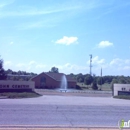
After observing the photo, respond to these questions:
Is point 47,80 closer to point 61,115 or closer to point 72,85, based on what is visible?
point 72,85

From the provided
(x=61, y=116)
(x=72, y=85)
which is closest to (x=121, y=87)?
(x=61, y=116)

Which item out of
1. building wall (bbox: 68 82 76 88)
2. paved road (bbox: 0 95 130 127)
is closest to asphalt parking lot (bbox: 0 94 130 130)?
paved road (bbox: 0 95 130 127)

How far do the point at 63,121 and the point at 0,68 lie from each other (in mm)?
57243

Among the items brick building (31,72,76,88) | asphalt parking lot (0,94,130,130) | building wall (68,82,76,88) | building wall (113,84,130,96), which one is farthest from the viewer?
building wall (68,82,76,88)

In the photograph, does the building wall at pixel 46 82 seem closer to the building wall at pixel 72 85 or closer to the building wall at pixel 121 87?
the building wall at pixel 72 85

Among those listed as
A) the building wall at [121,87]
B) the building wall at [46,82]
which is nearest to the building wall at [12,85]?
the building wall at [121,87]

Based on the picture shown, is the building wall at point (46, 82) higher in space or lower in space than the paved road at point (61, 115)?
higher

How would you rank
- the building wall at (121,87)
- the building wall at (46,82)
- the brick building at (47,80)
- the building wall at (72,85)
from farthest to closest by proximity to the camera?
the building wall at (72,85) < the brick building at (47,80) < the building wall at (46,82) < the building wall at (121,87)

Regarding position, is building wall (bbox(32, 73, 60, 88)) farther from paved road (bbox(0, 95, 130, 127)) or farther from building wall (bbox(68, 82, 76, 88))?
paved road (bbox(0, 95, 130, 127))

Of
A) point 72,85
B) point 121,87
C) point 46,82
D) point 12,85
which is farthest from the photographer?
point 72,85

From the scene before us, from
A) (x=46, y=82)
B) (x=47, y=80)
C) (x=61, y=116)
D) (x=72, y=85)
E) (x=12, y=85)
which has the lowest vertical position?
(x=61, y=116)

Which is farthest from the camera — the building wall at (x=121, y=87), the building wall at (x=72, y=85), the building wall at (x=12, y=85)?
the building wall at (x=72, y=85)

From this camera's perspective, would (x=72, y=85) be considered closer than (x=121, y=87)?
No

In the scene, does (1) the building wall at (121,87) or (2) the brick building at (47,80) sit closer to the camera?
(1) the building wall at (121,87)
